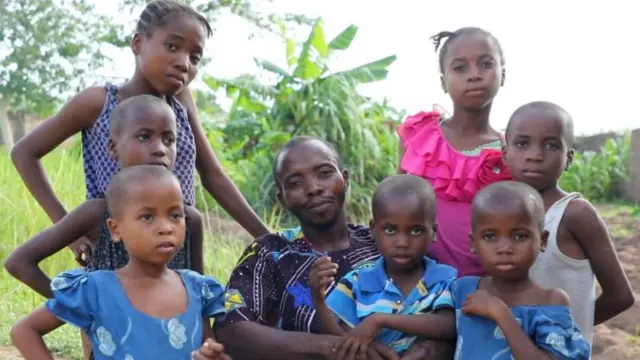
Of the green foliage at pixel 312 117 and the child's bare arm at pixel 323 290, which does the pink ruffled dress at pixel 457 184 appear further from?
the green foliage at pixel 312 117

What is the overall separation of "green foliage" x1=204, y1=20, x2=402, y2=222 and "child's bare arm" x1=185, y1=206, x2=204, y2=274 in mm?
5774

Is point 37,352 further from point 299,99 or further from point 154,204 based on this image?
point 299,99

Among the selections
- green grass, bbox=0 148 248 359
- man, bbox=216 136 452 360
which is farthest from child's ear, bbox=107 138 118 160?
green grass, bbox=0 148 248 359

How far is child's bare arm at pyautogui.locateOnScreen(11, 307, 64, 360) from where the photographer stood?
9.01ft

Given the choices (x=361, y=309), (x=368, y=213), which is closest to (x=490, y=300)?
(x=361, y=309)

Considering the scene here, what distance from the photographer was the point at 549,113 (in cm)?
322

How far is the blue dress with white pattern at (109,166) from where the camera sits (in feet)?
10.5

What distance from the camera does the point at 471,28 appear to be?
3.57m

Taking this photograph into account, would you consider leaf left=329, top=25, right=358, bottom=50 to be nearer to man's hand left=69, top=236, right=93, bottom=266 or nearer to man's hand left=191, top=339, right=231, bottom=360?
man's hand left=69, top=236, right=93, bottom=266

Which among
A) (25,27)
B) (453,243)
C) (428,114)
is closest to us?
(453,243)

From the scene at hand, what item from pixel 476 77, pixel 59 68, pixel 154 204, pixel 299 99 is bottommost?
pixel 154 204

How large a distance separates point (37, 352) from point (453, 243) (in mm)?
1492

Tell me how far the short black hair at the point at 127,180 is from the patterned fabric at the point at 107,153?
1.35 feet

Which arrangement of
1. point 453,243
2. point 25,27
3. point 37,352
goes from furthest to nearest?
1. point 25,27
2. point 453,243
3. point 37,352
